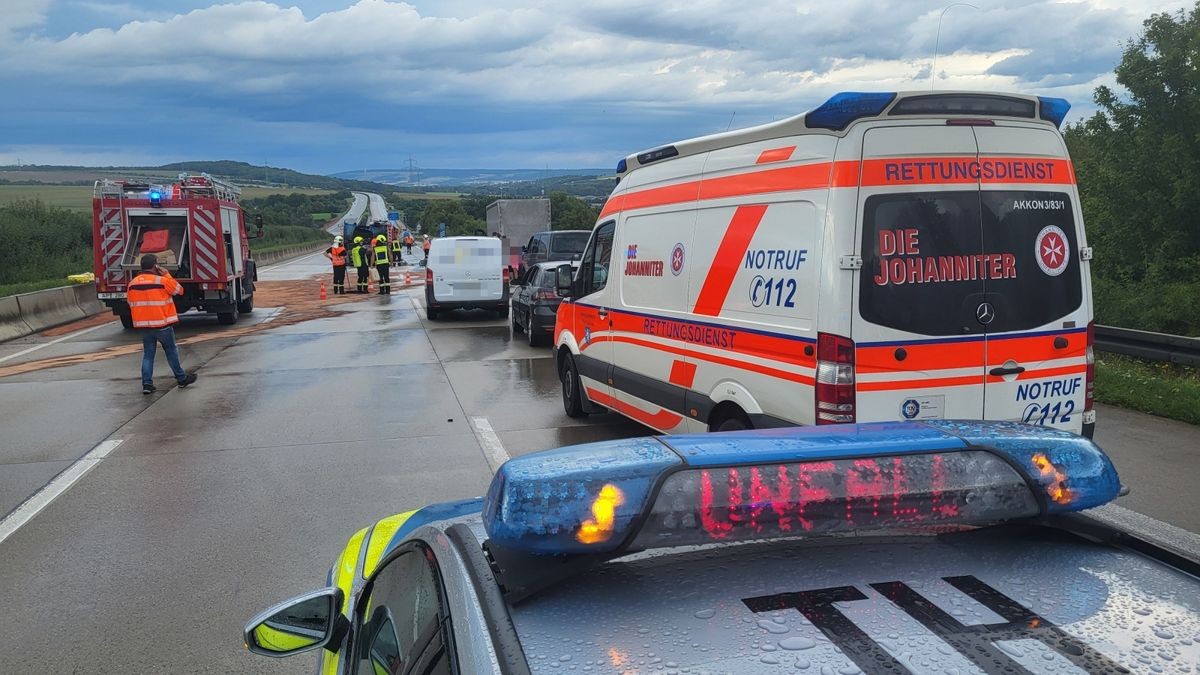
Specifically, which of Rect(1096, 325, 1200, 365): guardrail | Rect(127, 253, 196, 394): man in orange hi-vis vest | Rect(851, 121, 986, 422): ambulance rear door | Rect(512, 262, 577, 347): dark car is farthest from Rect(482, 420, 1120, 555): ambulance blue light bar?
Rect(512, 262, 577, 347): dark car

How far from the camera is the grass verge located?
28.9 feet

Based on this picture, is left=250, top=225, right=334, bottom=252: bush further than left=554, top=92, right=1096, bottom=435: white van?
Yes

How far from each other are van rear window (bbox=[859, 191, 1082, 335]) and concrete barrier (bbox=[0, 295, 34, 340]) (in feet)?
58.5

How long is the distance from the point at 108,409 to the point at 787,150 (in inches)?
347

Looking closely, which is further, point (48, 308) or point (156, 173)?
point (156, 173)

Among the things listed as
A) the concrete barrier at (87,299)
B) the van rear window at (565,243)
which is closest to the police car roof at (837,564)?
the van rear window at (565,243)

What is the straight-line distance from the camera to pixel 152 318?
11.8 m

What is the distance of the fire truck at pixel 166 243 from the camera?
18906 millimetres

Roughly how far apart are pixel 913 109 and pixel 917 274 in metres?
0.93

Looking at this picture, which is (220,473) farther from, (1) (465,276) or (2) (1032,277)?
(1) (465,276)

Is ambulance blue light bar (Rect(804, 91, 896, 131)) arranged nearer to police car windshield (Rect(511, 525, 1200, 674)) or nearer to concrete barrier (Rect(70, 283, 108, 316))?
police car windshield (Rect(511, 525, 1200, 674))

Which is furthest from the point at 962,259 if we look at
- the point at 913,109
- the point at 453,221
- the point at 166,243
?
the point at 453,221

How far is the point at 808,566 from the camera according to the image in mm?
1797

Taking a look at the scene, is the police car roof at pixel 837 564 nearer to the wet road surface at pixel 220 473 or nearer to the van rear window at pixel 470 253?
the wet road surface at pixel 220 473
